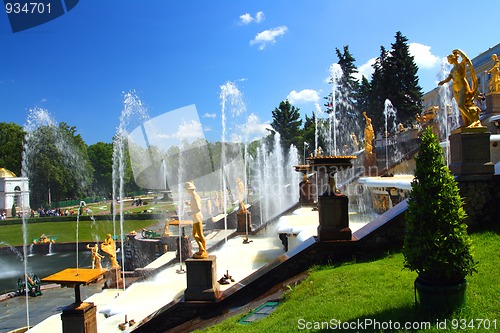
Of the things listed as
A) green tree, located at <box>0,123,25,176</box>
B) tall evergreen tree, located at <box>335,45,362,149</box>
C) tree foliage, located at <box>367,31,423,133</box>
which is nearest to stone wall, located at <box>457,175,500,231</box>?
tree foliage, located at <box>367,31,423,133</box>

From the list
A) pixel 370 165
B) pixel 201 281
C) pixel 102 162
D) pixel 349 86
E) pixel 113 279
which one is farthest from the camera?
pixel 102 162

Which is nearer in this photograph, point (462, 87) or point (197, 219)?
point (462, 87)

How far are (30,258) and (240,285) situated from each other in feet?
93.8

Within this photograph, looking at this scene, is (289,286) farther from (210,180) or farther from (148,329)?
(210,180)

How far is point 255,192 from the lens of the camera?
52.0 metres

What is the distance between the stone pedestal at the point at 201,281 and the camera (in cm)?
795

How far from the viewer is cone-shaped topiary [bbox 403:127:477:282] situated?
14.2 feet

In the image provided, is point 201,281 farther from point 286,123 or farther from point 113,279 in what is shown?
point 286,123

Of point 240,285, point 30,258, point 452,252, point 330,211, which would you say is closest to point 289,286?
point 240,285

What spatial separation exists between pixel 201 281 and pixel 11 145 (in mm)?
72838

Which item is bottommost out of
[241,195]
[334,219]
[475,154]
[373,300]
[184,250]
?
[184,250]

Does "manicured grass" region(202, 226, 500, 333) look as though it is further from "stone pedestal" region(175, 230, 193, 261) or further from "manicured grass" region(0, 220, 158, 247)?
"manicured grass" region(0, 220, 158, 247)

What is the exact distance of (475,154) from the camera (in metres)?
7.91

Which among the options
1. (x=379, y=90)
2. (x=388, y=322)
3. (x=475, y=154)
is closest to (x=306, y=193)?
(x=475, y=154)
